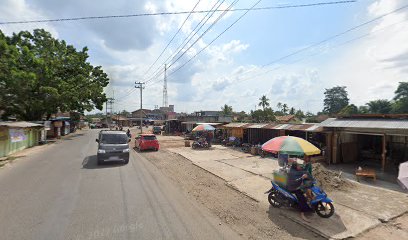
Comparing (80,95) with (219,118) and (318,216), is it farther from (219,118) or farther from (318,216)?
(318,216)

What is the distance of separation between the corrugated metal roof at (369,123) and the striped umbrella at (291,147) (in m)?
6.38

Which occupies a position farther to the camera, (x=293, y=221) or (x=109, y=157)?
(x=109, y=157)

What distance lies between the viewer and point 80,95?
3662 centimetres

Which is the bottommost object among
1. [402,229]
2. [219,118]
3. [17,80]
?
[402,229]

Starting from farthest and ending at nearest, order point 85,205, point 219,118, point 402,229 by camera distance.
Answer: point 219,118 < point 85,205 < point 402,229

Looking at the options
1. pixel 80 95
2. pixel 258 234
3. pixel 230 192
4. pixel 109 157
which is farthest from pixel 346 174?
pixel 80 95

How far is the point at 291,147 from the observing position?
723 centimetres

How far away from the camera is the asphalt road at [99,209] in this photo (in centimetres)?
512

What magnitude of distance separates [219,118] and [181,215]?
112 ft

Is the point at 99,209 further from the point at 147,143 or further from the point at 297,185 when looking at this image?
the point at 147,143

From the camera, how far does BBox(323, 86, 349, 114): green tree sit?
94.6 meters

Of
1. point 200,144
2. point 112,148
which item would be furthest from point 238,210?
point 200,144

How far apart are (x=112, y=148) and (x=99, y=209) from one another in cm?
688

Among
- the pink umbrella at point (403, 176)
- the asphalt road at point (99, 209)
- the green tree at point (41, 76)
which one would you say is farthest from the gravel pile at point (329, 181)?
the green tree at point (41, 76)
